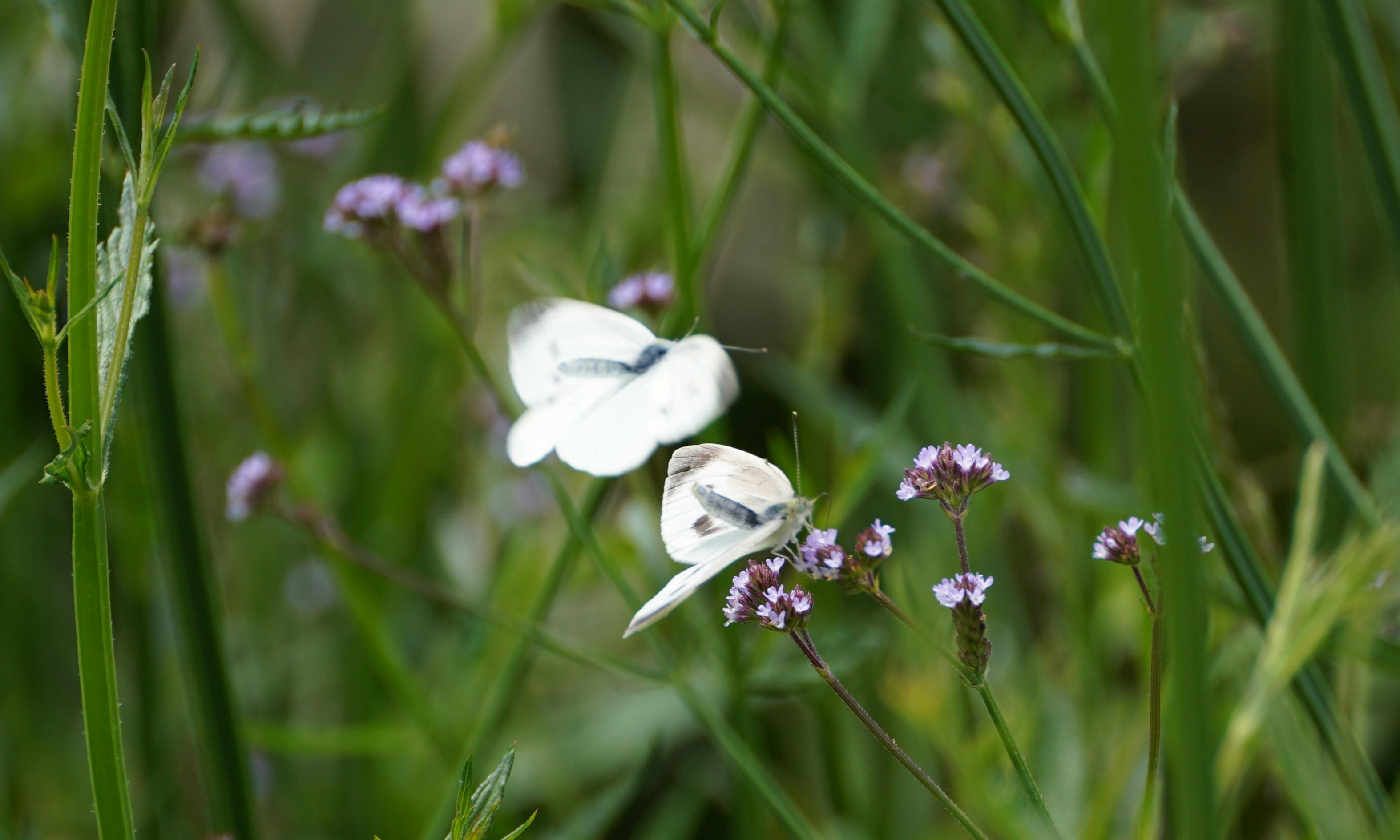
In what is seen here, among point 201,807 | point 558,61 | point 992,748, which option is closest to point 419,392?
point 201,807

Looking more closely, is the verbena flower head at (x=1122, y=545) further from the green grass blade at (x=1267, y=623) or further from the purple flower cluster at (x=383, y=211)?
the purple flower cluster at (x=383, y=211)

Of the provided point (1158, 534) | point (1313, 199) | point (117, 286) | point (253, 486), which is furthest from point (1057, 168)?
point (253, 486)

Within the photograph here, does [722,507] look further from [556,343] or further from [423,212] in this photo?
[423,212]

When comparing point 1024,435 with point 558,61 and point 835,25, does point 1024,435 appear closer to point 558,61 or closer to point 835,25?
point 835,25

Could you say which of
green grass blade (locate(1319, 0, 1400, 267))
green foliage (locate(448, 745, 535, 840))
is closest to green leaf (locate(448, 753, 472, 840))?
green foliage (locate(448, 745, 535, 840))

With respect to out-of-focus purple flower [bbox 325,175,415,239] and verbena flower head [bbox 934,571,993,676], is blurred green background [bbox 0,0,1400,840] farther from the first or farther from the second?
verbena flower head [bbox 934,571,993,676]

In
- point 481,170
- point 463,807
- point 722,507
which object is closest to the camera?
point 463,807

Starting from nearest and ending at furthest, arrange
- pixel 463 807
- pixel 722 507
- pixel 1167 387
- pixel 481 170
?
pixel 1167 387, pixel 463 807, pixel 722 507, pixel 481 170
